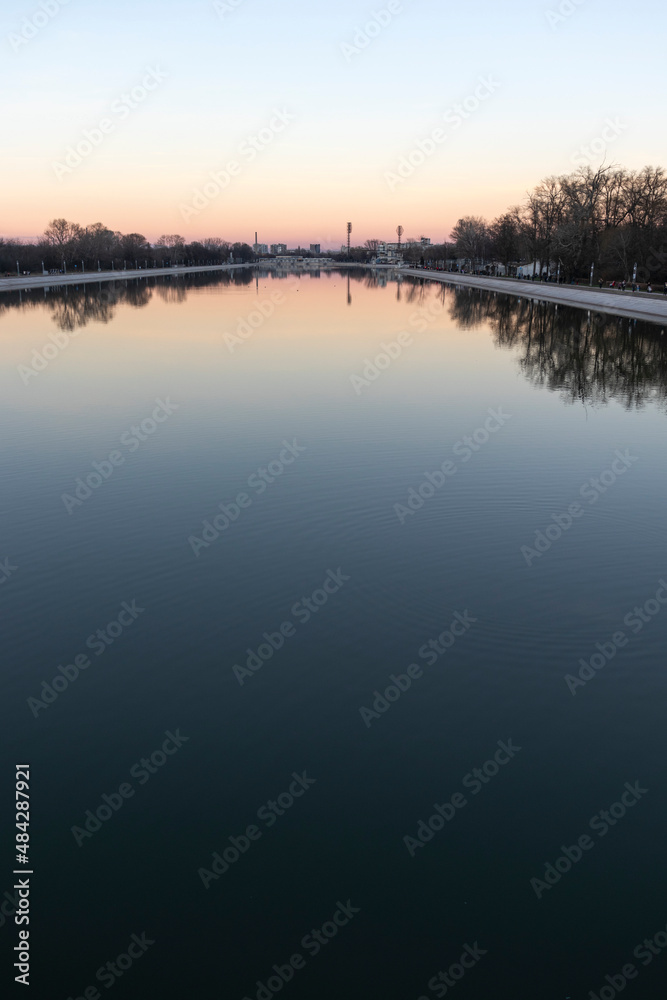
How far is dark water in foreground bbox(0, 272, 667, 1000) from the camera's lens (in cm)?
488

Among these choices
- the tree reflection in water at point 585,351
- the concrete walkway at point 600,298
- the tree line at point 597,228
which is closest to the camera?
the tree reflection in water at point 585,351

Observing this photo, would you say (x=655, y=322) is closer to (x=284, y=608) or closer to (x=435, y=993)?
(x=284, y=608)

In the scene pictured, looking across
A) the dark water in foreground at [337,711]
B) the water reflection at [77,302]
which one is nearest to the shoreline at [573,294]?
the water reflection at [77,302]

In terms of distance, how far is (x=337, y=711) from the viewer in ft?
23.3

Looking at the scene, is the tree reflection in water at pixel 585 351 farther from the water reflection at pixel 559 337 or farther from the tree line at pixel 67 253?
the tree line at pixel 67 253

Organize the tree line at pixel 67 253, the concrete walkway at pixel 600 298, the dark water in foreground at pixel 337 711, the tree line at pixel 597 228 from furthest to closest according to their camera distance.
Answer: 1. the tree line at pixel 67 253
2. the tree line at pixel 597 228
3. the concrete walkway at pixel 600 298
4. the dark water in foreground at pixel 337 711

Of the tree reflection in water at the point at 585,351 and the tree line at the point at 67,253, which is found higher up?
the tree line at the point at 67,253

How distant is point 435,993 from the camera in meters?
4.57

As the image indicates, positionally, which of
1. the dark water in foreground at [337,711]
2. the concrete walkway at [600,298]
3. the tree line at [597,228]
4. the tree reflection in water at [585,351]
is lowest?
the dark water in foreground at [337,711]

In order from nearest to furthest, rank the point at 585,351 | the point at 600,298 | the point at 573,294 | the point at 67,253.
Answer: the point at 585,351
the point at 600,298
the point at 573,294
the point at 67,253

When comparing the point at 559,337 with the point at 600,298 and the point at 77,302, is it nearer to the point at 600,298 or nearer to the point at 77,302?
the point at 600,298

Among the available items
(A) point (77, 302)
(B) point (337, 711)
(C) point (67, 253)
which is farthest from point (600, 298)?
(C) point (67, 253)

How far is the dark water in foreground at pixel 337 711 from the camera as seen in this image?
488cm

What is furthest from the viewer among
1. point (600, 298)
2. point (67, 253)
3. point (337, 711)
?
point (67, 253)
